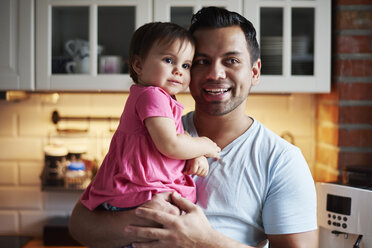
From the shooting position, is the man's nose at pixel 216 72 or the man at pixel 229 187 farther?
the man's nose at pixel 216 72

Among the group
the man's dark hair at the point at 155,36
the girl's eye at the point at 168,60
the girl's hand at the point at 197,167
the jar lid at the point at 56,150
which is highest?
the man's dark hair at the point at 155,36

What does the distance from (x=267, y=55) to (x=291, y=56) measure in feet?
0.38

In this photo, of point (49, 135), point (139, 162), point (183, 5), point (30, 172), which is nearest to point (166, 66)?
point (139, 162)

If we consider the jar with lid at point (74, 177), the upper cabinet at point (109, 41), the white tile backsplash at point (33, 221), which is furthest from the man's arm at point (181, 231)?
the white tile backsplash at point (33, 221)

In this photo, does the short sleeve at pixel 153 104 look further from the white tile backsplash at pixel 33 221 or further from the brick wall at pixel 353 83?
the white tile backsplash at pixel 33 221

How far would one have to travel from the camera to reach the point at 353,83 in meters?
2.02

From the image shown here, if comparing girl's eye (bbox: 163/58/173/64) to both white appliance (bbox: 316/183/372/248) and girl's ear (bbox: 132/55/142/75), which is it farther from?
white appliance (bbox: 316/183/372/248)

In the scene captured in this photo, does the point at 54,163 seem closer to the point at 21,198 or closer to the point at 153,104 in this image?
the point at 21,198

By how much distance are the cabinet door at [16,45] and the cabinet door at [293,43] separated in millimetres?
1012

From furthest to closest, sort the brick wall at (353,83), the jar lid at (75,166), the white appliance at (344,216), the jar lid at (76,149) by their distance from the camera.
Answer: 1. the jar lid at (76,149)
2. the jar lid at (75,166)
3. the brick wall at (353,83)
4. the white appliance at (344,216)

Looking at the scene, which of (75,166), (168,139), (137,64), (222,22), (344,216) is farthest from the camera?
(75,166)

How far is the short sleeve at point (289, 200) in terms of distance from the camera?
4.21 ft

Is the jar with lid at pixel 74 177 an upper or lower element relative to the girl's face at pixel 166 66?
lower

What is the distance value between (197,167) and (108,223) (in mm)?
310
